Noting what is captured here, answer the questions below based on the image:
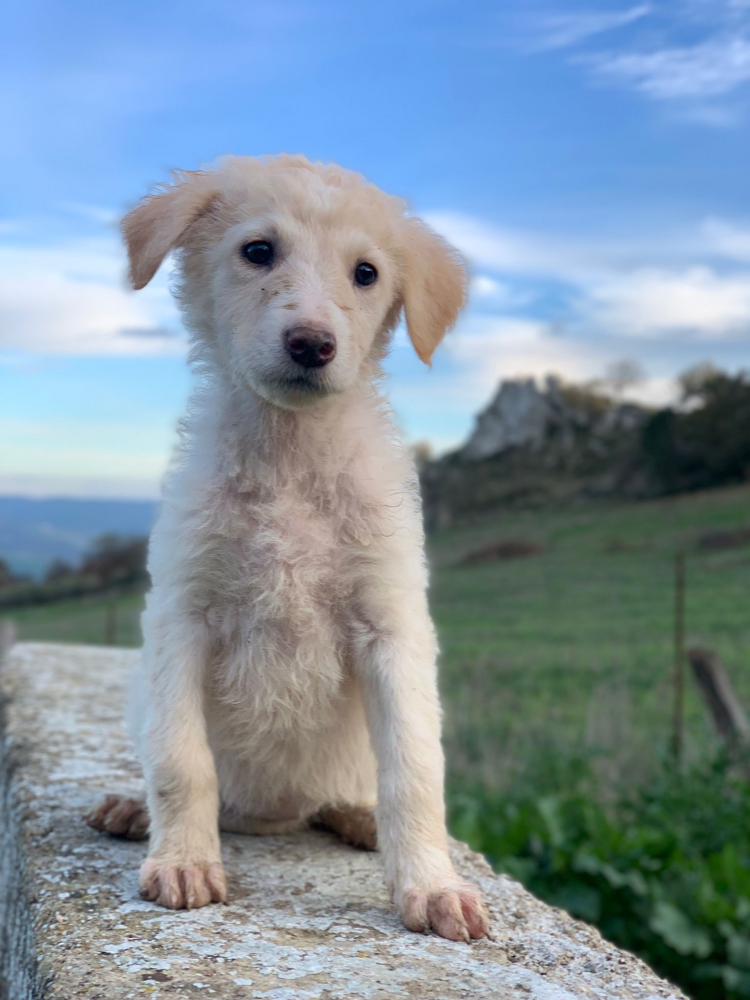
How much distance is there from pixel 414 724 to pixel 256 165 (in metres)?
1.85

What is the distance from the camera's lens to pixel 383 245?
10.4 feet

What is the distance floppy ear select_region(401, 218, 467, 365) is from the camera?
3.27m

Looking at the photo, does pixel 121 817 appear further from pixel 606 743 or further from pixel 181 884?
pixel 606 743

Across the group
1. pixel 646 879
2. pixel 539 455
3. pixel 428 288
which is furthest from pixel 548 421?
pixel 428 288

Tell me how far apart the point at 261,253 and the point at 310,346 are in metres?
0.44

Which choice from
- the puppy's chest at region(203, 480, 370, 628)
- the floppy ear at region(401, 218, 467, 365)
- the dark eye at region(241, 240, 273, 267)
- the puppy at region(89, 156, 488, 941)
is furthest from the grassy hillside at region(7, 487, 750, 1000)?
the dark eye at region(241, 240, 273, 267)

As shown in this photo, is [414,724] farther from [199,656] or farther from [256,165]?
[256,165]

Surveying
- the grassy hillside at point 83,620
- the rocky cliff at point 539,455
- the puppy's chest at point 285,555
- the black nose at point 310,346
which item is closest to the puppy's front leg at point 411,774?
the puppy's chest at point 285,555

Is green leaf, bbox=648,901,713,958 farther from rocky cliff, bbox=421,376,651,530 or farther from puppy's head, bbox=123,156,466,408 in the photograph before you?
rocky cliff, bbox=421,376,651,530

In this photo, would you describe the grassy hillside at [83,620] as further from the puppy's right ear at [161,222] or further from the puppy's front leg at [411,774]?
the puppy's front leg at [411,774]

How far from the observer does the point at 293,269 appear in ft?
9.59

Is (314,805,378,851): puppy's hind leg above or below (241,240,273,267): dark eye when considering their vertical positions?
below

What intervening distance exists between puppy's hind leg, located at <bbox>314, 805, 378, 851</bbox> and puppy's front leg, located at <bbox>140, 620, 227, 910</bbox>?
62 centimetres

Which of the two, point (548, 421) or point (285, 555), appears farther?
point (548, 421)
